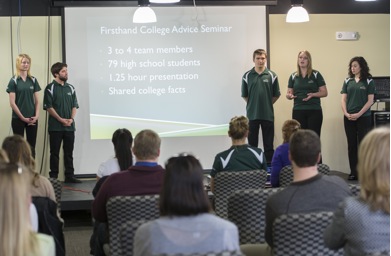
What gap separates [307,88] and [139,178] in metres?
5.26

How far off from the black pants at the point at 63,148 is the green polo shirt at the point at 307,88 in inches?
116

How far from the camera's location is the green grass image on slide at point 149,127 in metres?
8.88

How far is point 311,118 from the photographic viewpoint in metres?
8.88

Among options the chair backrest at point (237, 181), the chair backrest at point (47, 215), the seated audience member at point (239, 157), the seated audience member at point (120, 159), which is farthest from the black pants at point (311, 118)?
the chair backrest at point (47, 215)

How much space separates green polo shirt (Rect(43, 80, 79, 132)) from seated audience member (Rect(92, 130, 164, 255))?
178 inches

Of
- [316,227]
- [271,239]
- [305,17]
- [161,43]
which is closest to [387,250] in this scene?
[316,227]

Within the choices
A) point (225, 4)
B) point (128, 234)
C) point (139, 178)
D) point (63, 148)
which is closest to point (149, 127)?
point (63, 148)

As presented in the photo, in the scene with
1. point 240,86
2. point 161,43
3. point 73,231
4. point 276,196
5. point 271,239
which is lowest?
point 73,231

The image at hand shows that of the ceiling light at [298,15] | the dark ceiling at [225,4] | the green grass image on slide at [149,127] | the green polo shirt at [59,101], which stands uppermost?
the dark ceiling at [225,4]

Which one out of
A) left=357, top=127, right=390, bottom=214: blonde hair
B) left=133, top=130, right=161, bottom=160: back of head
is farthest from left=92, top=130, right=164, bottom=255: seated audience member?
left=357, top=127, right=390, bottom=214: blonde hair

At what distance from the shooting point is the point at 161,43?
8977 millimetres

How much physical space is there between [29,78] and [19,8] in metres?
1.05

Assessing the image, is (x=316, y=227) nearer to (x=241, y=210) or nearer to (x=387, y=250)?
(x=387, y=250)

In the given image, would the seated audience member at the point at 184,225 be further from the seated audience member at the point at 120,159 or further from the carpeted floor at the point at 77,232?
the carpeted floor at the point at 77,232
